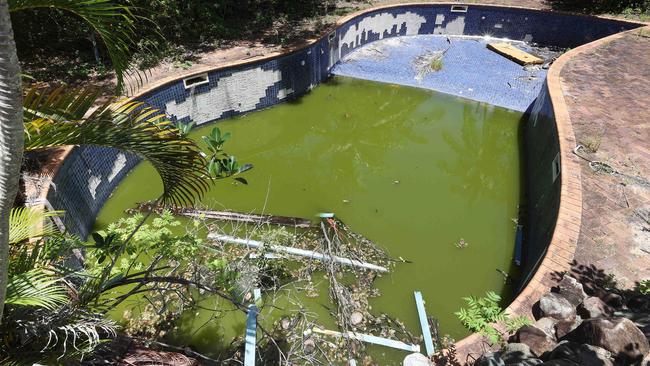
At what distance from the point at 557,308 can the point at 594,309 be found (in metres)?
0.30

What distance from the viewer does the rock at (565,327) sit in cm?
347

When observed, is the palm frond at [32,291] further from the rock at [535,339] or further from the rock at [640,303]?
the rock at [640,303]

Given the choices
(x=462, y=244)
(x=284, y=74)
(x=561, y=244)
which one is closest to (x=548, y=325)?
(x=561, y=244)

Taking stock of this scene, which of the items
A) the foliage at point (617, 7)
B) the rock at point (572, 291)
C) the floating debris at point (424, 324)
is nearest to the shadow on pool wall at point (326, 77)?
the rock at point (572, 291)

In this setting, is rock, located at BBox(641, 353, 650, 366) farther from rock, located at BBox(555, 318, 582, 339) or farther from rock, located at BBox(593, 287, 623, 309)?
rock, located at BBox(593, 287, 623, 309)

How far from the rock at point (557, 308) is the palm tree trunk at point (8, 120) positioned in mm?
4039

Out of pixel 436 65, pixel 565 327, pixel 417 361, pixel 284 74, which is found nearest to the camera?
pixel 417 361

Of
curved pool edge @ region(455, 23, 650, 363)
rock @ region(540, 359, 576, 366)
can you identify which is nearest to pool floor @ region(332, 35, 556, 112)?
curved pool edge @ region(455, 23, 650, 363)

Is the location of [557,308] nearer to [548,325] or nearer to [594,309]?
[548,325]

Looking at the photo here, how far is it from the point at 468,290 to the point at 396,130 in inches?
157

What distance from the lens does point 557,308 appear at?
12.0 ft

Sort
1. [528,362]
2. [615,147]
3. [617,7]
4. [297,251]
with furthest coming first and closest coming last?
[617,7]
[615,147]
[297,251]
[528,362]

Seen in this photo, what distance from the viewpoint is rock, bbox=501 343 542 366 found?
3.09 metres

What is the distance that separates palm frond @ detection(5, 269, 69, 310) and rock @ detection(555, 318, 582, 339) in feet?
12.5
